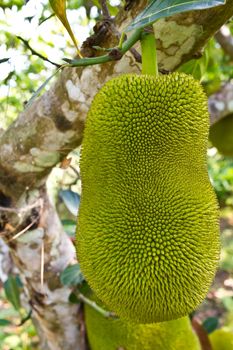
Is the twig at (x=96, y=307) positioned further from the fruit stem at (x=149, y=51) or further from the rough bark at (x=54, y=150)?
the fruit stem at (x=149, y=51)

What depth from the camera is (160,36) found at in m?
0.71

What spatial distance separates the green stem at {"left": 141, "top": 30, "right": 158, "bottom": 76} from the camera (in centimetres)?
66

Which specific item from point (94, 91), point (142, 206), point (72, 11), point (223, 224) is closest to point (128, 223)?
point (142, 206)

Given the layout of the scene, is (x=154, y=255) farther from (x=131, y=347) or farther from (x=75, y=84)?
(x=131, y=347)

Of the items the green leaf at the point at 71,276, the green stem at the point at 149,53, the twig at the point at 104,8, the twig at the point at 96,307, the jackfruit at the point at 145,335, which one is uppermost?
the twig at the point at 104,8

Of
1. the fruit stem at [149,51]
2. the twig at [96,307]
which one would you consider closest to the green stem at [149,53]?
the fruit stem at [149,51]

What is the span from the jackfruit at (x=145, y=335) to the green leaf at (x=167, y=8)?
0.72 metres

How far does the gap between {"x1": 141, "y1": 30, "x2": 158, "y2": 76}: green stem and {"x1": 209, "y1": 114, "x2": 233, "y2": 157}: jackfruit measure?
55.0 inches

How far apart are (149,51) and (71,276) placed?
23.0 inches

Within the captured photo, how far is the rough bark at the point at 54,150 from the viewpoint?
0.71 meters

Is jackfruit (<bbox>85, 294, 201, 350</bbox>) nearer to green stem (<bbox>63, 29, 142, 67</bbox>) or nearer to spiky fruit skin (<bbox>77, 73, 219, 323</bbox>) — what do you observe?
spiky fruit skin (<bbox>77, 73, 219, 323</bbox>)

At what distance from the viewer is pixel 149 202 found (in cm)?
65

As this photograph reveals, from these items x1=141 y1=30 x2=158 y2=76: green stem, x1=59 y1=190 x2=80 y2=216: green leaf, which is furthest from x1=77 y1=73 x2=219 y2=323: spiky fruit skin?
x1=59 y1=190 x2=80 y2=216: green leaf

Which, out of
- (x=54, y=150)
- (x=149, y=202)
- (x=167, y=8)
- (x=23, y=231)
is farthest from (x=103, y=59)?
(x=23, y=231)
